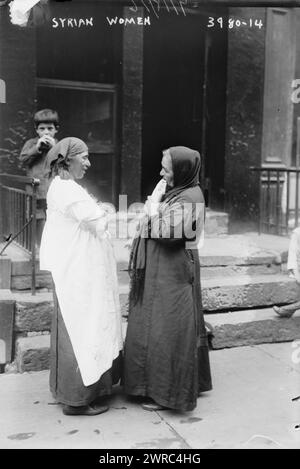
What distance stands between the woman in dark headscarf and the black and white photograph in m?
0.01

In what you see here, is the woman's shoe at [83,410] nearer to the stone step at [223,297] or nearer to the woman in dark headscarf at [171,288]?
the woman in dark headscarf at [171,288]

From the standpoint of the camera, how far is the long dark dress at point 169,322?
3924 mm

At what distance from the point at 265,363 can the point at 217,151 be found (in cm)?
356

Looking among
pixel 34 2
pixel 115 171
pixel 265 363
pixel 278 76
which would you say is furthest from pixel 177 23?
pixel 265 363

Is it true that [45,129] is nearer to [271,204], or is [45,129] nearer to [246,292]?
[246,292]

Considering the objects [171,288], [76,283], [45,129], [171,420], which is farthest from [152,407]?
[45,129]

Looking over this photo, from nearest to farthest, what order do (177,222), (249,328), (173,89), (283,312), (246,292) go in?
(177,222), (249,328), (283,312), (246,292), (173,89)

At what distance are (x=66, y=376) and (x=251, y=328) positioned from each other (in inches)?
88.8

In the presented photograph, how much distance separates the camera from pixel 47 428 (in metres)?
3.76

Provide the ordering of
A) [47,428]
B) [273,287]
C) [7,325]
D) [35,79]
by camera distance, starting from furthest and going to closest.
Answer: [35,79] < [273,287] < [7,325] < [47,428]

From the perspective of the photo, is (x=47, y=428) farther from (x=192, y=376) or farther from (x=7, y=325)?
(x=7, y=325)

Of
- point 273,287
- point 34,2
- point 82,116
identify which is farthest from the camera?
point 82,116

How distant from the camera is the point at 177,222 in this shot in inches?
151

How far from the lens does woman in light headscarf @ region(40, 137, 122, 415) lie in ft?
12.7
